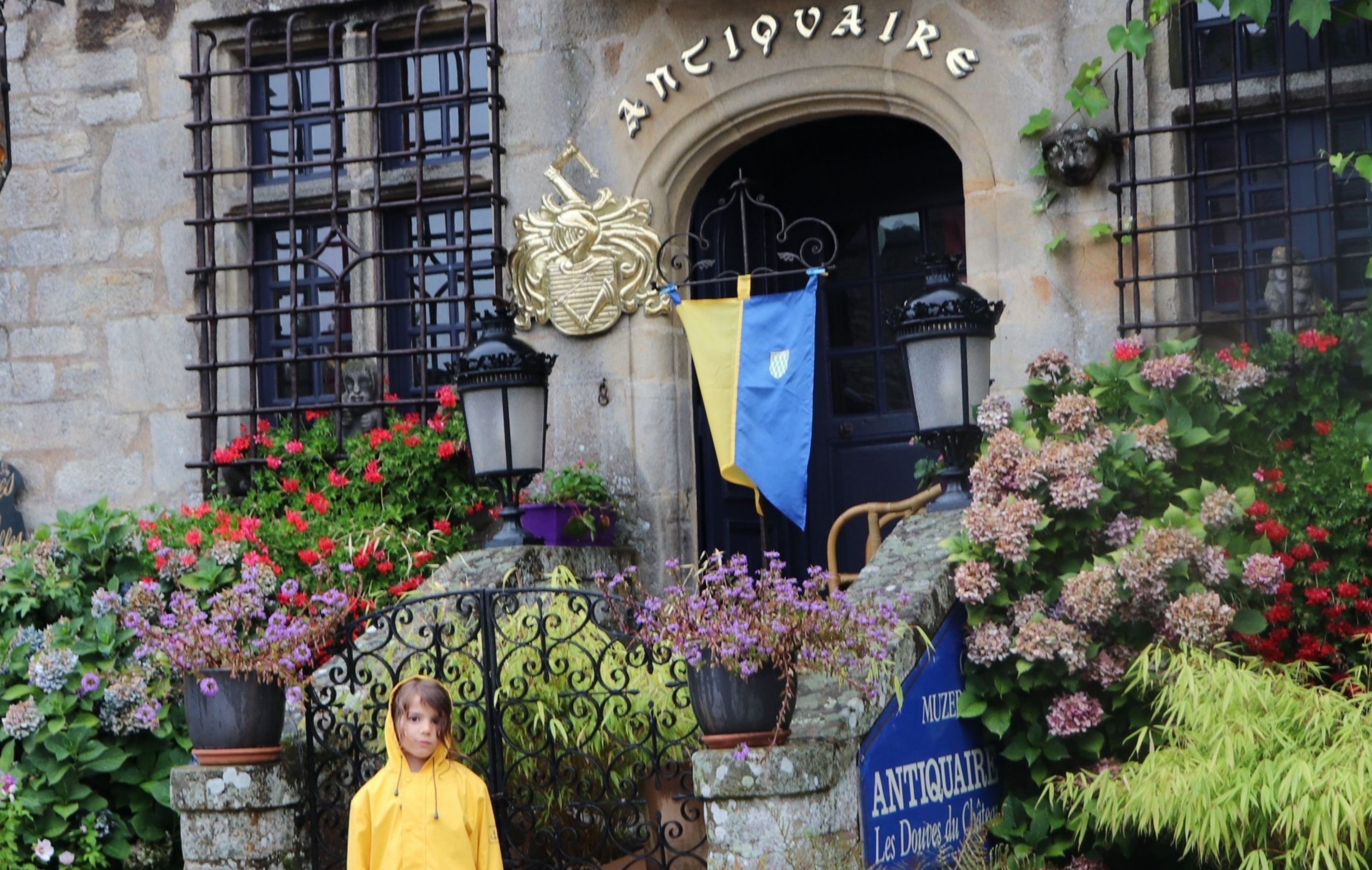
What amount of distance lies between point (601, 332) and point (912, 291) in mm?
1667

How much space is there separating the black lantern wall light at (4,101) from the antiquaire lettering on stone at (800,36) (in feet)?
9.05

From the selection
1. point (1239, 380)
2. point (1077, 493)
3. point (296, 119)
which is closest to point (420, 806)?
point (1077, 493)

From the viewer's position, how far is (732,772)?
5.13 metres

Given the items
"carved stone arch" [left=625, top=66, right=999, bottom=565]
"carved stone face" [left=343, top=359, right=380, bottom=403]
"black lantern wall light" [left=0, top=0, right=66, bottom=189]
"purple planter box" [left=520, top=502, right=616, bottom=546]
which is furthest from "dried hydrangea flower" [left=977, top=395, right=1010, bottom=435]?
"black lantern wall light" [left=0, top=0, right=66, bottom=189]

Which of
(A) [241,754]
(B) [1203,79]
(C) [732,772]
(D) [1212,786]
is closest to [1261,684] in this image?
(D) [1212,786]

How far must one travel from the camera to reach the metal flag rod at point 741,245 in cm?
830

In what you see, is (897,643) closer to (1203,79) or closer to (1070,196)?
(1070,196)

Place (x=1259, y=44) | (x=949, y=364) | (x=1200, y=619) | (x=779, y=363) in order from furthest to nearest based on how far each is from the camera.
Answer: (x=1259, y=44), (x=779, y=363), (x=949, y=364), (x=1200, y=619)

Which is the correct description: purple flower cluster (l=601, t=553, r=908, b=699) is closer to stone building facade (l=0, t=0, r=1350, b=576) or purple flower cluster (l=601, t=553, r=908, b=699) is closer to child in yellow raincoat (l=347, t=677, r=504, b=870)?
child in yellow raincoat (l=347, t=677, r=504, b=870)

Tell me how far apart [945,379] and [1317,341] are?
4.34 ft

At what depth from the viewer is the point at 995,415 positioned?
641 centimetres

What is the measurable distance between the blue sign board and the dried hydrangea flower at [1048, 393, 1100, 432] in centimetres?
76

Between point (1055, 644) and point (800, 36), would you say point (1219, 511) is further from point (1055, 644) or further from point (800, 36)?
point (800, 36)

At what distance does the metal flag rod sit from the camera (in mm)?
8297
